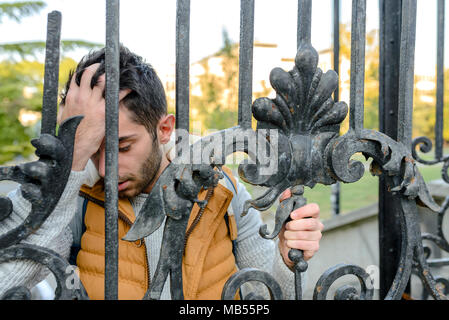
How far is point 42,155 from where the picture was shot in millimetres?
816

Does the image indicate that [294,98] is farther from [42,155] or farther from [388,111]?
[388,111]

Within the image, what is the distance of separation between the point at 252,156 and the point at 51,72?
1.47 feet

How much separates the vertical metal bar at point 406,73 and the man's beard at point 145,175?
1.08 meters

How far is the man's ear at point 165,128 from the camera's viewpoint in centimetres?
189

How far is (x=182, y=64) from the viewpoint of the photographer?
893 millimetres

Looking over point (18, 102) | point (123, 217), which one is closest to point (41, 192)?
point (123, 217)

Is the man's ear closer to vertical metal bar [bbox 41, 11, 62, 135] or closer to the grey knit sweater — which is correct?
the grey knit sweater

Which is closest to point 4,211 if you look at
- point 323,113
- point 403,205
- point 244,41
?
point 244,41

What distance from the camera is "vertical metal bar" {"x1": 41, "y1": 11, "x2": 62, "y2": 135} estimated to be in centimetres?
79

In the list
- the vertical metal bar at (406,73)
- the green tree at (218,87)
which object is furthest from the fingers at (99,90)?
the green tree at (218,87)

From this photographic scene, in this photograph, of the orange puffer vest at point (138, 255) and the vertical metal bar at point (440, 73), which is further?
the vertical metal bar at point (440, 73)

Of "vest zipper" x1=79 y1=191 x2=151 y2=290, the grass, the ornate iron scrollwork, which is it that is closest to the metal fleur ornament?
the ornate iron scrollwork

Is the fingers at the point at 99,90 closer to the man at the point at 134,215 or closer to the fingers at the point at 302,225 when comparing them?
the man at the point at 134,215

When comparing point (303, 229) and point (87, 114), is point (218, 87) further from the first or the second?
point (303, 229)
